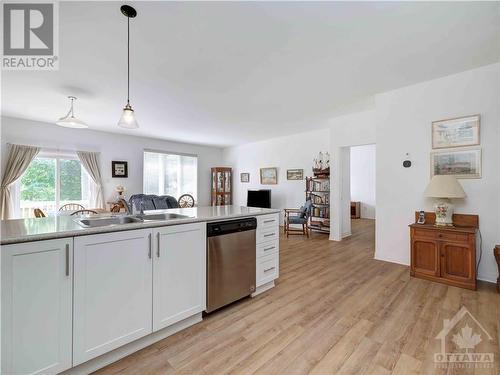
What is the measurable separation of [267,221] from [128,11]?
2.25 meters

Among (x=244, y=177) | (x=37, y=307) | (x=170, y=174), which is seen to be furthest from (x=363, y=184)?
(x=37, y=307)

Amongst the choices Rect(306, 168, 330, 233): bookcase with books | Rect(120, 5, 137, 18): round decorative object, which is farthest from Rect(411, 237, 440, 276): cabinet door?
Rect(120, 5, 137, 18): round decorative object

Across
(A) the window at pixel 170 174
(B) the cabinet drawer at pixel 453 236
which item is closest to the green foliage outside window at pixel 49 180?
(A) the window at pixel 170 174

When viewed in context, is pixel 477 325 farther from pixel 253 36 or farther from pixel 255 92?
pixel 255 92

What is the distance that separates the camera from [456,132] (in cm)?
284

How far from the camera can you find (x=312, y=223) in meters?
5.69

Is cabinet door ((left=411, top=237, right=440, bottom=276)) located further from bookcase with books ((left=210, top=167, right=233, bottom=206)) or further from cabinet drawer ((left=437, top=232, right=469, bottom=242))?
bookcase with books ((left=210, top=167, right=233, bottom=206))

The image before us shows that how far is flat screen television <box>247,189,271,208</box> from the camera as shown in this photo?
21.5ft

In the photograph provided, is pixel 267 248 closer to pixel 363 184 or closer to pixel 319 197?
pixel 319 197

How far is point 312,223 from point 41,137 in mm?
6567

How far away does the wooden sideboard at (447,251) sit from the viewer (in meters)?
2.50

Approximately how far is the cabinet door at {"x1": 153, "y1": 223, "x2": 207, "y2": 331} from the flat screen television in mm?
4686

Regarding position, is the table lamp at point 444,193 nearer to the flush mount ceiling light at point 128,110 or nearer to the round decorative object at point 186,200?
the flush mount ceiling light at point 128,110

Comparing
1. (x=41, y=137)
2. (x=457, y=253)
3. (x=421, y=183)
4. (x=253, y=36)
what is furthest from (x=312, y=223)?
(x=41, y=137)
